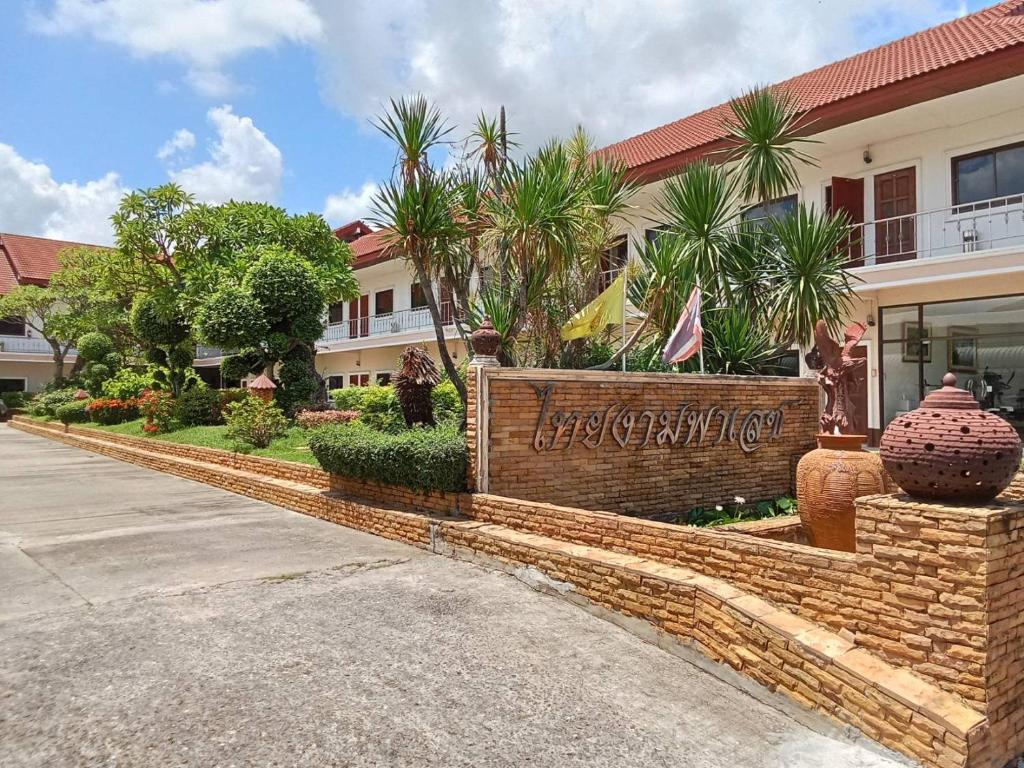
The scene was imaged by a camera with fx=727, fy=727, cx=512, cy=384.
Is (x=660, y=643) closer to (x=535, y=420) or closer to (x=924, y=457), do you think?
(x=924, y=457)

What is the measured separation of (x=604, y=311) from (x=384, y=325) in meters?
15.6

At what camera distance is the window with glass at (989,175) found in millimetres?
12305

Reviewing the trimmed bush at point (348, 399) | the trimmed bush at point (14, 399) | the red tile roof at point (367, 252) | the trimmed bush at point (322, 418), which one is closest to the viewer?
the trimmed bush at point (322, 418)

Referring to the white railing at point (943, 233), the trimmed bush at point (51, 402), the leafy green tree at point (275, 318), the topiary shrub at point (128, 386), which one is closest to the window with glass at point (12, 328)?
the trimmed bush at point (51, 402)

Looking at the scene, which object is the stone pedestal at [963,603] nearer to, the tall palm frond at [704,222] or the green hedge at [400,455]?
the green hedge at [400,455]

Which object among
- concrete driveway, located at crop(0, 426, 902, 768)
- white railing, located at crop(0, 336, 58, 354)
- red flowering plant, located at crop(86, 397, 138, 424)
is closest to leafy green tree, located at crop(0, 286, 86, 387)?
white railing, located at crop(0, 336, 58, 354)

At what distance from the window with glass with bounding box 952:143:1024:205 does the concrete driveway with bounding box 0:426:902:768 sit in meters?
11.4

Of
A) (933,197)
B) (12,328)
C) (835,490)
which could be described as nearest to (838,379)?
(835,490)

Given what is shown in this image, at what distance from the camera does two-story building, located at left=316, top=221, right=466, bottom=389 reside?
73.1 feet

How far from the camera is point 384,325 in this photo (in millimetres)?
23719

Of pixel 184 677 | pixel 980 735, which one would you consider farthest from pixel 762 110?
pixel 184 677

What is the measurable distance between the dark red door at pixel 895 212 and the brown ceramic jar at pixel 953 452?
10751 millimetres

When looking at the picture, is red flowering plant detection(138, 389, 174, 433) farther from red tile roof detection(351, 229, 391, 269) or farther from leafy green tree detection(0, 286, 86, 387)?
leafy green tree detection(0, 286, 86, 387)

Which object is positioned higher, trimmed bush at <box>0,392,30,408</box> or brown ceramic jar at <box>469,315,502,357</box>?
brown ceramic jar at <box>469,315,502,357</box>
